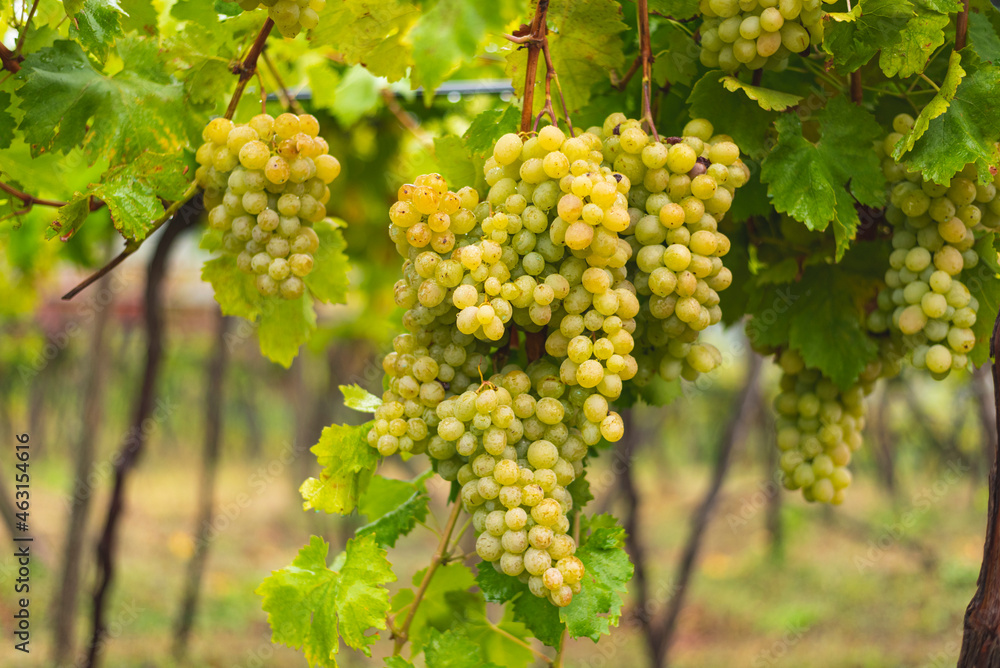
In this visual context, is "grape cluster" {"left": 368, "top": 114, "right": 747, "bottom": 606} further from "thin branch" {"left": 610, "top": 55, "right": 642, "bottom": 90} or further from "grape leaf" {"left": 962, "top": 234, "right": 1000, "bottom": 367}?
"grape leaf" {"left": 962, "top": 234, "right": 1000, "bottom": 367}

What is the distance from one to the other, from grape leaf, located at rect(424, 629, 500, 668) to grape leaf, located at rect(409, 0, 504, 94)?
597 millimetres

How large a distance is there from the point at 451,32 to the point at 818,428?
2.53 feet

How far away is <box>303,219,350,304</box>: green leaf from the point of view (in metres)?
0.99

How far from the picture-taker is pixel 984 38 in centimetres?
82

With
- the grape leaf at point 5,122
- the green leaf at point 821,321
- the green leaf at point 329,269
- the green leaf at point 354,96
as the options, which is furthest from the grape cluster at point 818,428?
the green leaf at point 354,96

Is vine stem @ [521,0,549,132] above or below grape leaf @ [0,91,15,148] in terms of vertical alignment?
above

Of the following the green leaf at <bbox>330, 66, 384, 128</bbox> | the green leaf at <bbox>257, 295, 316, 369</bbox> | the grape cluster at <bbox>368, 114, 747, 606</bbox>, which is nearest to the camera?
the grape cluster at <bbox>368, 114, 747, 606</bbox>

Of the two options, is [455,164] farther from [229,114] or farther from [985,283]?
[985,283]

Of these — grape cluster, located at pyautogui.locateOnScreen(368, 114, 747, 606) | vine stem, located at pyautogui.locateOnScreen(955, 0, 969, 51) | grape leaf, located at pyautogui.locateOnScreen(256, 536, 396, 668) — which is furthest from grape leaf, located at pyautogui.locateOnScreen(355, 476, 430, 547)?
vine stem, located at pyautogui.locateOnScreen(955, 0, 969, 51)

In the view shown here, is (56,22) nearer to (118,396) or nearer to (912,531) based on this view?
(912,531)

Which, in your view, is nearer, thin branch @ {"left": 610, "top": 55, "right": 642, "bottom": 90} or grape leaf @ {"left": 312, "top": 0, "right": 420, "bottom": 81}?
grape leaf @ {"left": 312, "top": 0, "right": 420, "bottom": 81}

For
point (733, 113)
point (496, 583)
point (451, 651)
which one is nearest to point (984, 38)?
point (733, 113)

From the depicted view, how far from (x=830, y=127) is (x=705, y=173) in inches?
7.8

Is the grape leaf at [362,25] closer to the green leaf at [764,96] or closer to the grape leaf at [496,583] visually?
the green leaf at [764,96]
